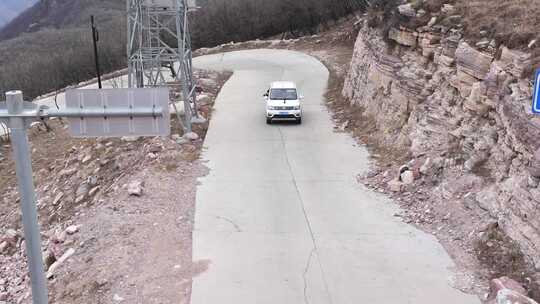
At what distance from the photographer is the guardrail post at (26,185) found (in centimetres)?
658

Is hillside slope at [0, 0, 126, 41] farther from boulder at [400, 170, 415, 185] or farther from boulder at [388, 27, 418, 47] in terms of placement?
boulder at [400, 170, 415, 185]

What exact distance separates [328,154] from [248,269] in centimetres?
814

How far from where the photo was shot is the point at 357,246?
39.4 ft

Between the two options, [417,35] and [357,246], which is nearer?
[357,246]

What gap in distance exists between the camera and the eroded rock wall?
11203mm

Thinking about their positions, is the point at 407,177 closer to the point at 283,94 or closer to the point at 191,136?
the point at 191,136

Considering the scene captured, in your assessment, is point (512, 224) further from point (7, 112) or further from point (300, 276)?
point (7, 112)

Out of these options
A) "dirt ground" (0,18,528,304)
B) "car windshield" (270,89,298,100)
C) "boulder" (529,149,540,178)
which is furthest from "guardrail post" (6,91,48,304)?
"car windshield" (270,89,298,100)

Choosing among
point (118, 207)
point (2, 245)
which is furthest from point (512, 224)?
point (2, 245)

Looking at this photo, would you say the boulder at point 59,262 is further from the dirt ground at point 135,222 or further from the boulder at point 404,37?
the boulder at point 404,37

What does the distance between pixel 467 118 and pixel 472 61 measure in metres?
1.58

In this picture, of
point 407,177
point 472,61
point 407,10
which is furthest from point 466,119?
point 407,10

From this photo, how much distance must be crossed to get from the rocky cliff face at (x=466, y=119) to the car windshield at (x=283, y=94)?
3.43 metres

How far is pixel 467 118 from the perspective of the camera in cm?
1455
